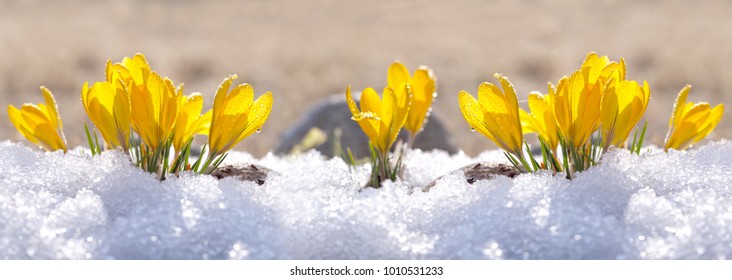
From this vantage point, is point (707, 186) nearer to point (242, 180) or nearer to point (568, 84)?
point (568, 84)

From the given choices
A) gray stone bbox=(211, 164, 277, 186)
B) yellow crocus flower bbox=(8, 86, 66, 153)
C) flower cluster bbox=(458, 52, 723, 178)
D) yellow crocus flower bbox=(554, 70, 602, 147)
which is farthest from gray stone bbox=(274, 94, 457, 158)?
yellow crocus flower bbox=(554, 70, 602, 147)

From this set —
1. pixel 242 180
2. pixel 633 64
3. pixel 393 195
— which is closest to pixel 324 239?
pixel 393 195

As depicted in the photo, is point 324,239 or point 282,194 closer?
point 324,239

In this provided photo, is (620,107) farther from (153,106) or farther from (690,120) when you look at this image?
(153,106)

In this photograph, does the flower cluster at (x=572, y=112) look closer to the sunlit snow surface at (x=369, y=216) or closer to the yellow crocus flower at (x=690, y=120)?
the sunlit snow surface at (x=369, y=216)
